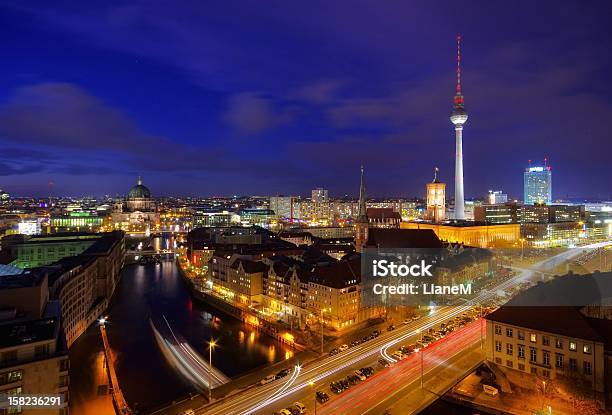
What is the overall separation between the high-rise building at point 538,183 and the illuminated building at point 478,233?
74.2 meters

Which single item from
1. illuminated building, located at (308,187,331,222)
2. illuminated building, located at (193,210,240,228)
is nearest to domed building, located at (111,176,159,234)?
illuminated building, located at (193,210,240,228)

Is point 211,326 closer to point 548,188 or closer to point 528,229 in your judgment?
point 528,229

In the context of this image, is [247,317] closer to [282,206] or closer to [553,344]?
[553,344]

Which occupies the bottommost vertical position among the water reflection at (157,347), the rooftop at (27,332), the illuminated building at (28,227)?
the water reflection at (157,347)

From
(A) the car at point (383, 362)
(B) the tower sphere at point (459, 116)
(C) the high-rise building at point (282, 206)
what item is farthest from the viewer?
(C) the high-rise building at point (282, 206)

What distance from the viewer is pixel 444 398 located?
1346 cm

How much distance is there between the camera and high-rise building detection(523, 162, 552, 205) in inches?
4641

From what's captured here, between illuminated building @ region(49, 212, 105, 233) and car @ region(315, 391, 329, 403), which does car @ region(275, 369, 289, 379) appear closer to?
car @ region(315, 391, 329, 403)

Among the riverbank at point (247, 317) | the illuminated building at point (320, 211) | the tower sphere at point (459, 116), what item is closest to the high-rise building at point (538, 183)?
→ the illuminated building at point (320, 211)

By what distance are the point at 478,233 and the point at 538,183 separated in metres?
85.1

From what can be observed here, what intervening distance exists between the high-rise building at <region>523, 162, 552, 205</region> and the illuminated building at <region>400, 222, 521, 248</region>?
74.2m

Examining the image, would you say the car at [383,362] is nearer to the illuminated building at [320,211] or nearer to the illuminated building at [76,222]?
the illuminated building at [76,222]

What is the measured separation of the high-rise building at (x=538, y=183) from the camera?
11788 cm

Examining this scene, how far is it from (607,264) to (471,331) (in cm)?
2266
